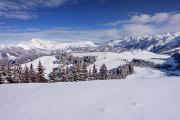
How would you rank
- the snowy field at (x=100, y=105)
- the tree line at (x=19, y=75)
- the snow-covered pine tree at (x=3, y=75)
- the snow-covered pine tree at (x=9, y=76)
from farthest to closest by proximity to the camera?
the snow-covered pine tree at (x=9, y=76), the tree line at (x=19, y=75), the snow-covered pine tree at (x=3, y=75), the snowy field at (x=100, y=105)

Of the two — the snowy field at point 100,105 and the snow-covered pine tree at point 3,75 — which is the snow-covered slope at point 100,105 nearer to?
the snowy field at point 100,105

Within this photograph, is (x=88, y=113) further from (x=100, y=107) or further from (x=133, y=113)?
(x=133, y=113)

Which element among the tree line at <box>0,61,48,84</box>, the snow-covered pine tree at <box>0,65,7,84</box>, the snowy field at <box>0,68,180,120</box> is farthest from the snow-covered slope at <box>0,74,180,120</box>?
the tree line at <box>0,61,48,84</box>

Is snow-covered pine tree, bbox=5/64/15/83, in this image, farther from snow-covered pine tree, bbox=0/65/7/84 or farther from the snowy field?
the snowy field

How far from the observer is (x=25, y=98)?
1845 centimetres

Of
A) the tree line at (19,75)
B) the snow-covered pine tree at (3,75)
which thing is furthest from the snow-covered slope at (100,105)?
the tree line at (19,75)

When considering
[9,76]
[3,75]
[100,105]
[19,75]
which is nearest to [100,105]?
[100,105]

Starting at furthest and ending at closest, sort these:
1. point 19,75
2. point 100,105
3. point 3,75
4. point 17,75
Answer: point 19,75 → point 17,75 → point 3,75 → point 100,105

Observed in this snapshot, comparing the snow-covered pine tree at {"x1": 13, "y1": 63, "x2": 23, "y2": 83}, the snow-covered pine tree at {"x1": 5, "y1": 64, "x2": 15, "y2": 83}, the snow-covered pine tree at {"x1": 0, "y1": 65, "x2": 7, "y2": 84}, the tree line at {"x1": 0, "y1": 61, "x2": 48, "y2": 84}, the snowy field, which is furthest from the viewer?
the snow-covered pine tree at {"x1": 13, "y1": 63, "x2": 23, "y2": 83}

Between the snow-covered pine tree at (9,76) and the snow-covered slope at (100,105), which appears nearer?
the snow-covered slope at (100,105)

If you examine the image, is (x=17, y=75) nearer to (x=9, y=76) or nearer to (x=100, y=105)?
(x=9, y=76)

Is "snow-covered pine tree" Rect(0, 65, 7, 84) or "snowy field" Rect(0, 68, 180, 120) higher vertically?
"snowy field" Rect(0, 68, 180, 120)

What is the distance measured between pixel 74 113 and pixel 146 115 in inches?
147

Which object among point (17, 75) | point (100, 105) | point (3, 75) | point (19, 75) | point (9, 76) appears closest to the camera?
point (100, 105)
